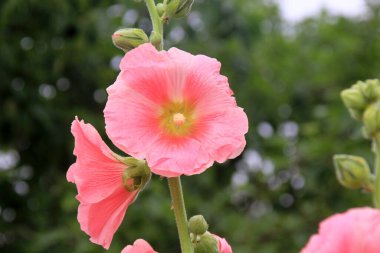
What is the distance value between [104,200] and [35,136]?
287cm

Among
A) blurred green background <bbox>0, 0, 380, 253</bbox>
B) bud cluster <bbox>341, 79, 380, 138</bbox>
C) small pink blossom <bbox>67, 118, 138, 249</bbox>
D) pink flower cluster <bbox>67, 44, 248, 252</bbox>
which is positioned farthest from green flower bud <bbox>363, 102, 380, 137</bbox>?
blurred green background <bbox>0, 0, 380, 253</bbox>

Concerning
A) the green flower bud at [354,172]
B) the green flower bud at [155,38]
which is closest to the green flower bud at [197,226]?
the green flower bud at [155,38]

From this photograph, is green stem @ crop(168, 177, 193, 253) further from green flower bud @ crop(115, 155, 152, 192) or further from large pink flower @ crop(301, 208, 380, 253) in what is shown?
large pink flower @ crop(301, 208, 380, 253)

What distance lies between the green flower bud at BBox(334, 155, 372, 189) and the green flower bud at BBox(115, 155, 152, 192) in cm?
38

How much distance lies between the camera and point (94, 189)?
0.93m

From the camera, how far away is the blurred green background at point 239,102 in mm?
3336

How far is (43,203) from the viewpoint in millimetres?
3732

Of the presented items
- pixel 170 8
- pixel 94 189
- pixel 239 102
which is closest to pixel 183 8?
pixel 170 8

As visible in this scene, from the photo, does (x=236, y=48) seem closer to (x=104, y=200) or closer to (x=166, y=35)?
(x=166, y=35)

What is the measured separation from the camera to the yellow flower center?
3.13 feet

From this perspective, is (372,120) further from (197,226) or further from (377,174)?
(197,226)

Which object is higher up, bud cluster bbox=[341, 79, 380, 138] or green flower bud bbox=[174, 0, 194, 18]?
green flower bud bbox=[174, 0, 194, 18]

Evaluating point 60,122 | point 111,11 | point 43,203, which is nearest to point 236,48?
point 111,11

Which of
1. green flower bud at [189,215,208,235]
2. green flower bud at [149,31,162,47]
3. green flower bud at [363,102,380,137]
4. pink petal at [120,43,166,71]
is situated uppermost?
green flower bud at [149,31,162,47]
